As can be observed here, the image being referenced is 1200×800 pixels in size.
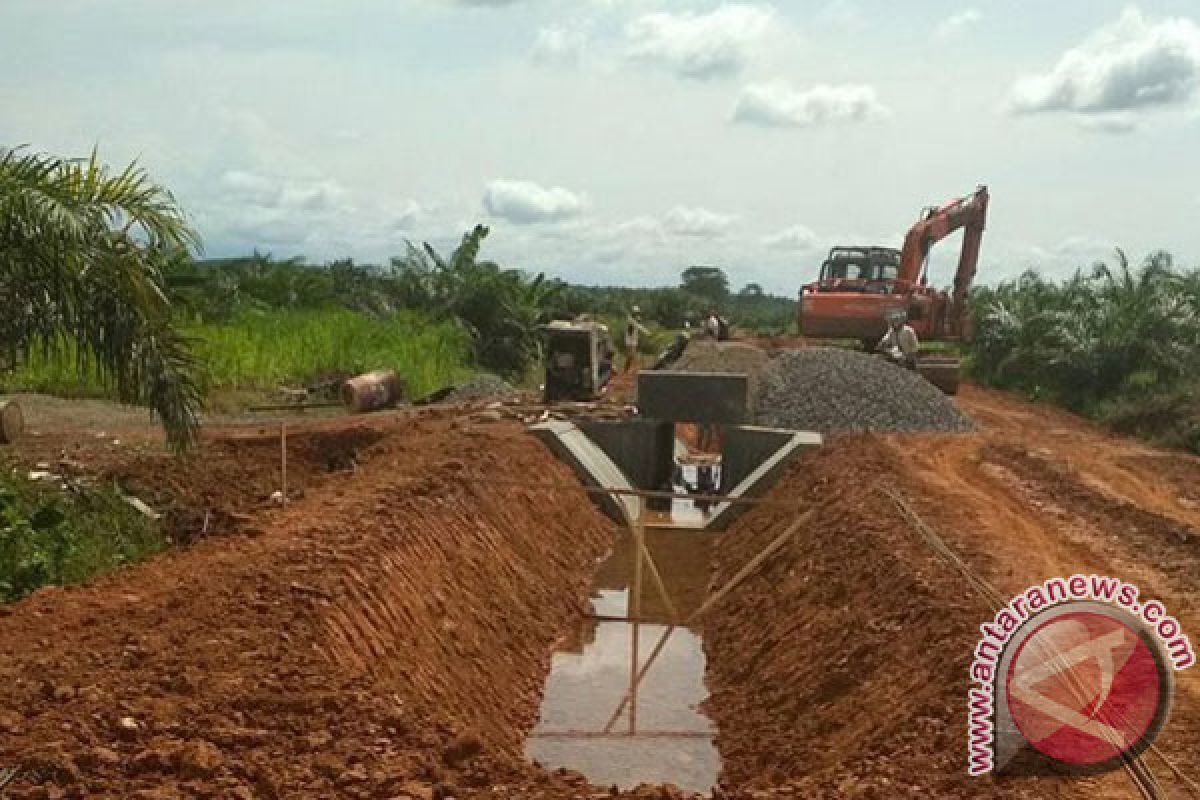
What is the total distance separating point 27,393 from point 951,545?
14.5 meters

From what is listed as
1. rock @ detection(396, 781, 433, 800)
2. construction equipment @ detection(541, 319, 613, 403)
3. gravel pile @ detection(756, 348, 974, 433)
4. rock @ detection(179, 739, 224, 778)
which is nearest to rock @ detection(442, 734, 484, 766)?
rock @ detection(396, 781, 433, 800)

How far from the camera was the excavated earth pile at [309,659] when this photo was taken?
5.34 meters

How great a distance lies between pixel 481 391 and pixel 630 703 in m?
13.8

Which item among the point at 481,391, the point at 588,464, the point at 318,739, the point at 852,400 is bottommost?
the point at 588,464

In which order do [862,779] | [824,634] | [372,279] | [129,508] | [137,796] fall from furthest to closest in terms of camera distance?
1. [372,279]
2. [129,508]
3. [824,634]
4. [862,779]
5. [137,796]

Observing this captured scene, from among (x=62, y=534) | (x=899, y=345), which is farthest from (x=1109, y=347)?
(x=62, y=534)

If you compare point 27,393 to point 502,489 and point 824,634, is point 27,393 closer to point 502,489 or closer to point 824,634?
point 502,489

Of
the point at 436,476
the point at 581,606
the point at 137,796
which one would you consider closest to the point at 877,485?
the point at 581,606

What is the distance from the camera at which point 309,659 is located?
6777 millimetres

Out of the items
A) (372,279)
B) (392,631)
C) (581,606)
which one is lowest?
(581,606)

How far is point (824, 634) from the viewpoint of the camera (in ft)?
31.0

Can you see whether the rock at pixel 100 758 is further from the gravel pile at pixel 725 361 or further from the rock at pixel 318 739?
the gravel pile at pixel 725 361

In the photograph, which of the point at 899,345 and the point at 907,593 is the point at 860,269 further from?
the point at 907,593

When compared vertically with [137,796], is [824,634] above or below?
below
